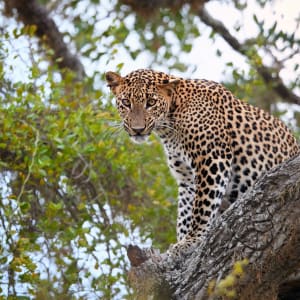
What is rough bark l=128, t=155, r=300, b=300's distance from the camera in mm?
6793

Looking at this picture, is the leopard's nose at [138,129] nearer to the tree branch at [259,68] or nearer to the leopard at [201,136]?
the leopard at [201,136]

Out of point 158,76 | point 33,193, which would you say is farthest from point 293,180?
point 33,193

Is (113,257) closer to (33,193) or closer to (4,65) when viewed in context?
(33,193)

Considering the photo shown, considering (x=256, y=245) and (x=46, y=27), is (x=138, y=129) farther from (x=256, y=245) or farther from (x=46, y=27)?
(x=46, y=27)

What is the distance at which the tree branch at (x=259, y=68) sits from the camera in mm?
13312

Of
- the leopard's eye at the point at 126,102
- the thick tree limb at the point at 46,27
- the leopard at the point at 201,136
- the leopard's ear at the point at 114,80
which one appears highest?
the thick tree limb at the point at 46,27

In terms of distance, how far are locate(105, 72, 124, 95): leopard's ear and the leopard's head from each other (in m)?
0.11

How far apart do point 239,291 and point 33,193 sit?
5006 millimetres

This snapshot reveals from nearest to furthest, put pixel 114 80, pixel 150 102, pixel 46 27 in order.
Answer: pixel 150 102 → pixel 114 80 → pixel 46 27

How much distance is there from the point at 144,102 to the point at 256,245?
2862 mm

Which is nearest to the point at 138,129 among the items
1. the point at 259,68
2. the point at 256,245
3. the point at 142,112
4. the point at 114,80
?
the point at 142,112

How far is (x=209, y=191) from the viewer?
888cm

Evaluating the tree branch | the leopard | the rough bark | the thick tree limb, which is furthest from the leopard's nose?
the thick tree limb

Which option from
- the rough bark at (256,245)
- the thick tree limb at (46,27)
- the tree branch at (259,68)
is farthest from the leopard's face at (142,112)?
the thick tree limb at (46,27)
